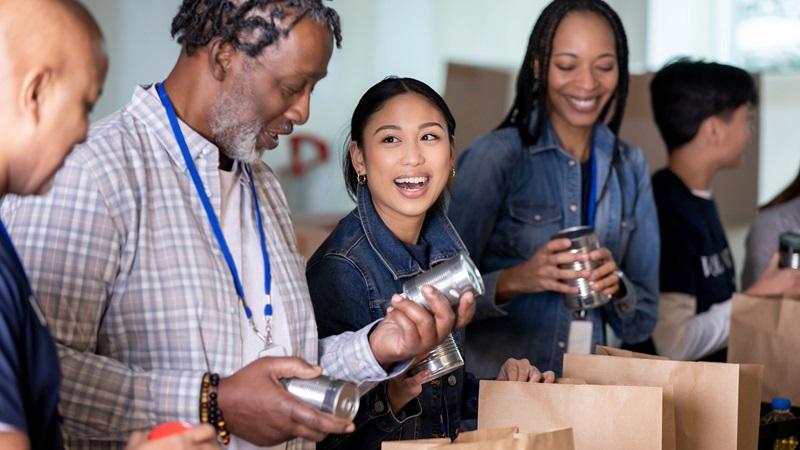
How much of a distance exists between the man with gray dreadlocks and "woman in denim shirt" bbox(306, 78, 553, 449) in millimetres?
178

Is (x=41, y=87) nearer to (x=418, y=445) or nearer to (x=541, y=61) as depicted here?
(x=418, y=445)

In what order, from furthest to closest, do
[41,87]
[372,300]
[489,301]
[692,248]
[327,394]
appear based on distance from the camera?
[692,248] → [489,301] → [372,300] → [327,394] → [41,87]

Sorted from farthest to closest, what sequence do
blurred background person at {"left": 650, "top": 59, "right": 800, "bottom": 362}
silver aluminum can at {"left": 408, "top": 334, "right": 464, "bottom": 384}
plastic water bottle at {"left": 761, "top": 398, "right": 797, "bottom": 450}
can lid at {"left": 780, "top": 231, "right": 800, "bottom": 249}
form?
blurred background person at {"left": 650, "top": 59, "right": 800, "bottom": 362} < can lid at {"left": 780, "top": 231, "right": 800, "bottom": 249} < plastic water bottle at {"left": 761, "top": 398, "right": 797, "bottom": 450} < silver aluminum can at {"left": 408, "top": 334, "right": 464, "bottom": 384}

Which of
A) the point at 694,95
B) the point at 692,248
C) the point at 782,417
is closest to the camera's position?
the point at 782,417

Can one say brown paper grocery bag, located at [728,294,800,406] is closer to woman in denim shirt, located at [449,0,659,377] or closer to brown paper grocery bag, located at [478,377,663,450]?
woman in denim shirt, located at [449,0,659,377]

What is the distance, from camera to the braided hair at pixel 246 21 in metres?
1.40

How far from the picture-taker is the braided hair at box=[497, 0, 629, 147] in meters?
2.34

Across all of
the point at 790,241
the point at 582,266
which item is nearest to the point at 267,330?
the point at 582,266

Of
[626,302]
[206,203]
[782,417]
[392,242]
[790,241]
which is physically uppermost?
[206,203]

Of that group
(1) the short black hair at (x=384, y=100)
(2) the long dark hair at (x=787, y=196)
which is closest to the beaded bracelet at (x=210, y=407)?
(1) the short black hair at (x=384, y=100)

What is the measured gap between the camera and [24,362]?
98 cm

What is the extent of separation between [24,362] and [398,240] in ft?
2.92

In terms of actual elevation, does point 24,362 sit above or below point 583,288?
above

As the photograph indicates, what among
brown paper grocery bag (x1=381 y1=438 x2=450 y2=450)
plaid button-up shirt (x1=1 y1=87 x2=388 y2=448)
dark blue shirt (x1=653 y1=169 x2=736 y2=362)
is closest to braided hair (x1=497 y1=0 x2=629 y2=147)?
dark blue shirt (x1=653 y1=169 x2=736 y2=362)
